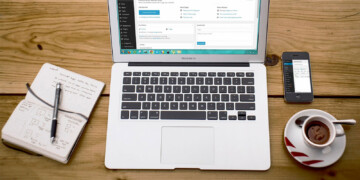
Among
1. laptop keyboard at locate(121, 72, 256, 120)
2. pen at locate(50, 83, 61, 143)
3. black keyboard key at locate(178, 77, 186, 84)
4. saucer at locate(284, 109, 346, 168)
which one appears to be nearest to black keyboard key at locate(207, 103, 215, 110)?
laptop keyboard at locate(121, 72, 256, 120)

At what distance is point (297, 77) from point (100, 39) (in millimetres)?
612

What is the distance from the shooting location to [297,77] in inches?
36.0

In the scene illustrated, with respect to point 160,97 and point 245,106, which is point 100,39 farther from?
point 245,106

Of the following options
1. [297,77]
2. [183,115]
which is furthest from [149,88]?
[297,77]

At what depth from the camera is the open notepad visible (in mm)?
838

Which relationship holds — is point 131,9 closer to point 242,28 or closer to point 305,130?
point 242,28

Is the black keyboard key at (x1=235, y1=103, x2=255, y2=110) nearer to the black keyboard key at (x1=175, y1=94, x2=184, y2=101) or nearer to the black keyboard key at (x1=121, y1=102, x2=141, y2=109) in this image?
the black keyboard key at (x1=175, y1=94, x2=184, y2=101)

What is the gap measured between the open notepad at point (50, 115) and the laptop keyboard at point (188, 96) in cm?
12

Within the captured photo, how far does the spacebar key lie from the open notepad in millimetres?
210

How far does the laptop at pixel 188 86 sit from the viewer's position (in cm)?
84

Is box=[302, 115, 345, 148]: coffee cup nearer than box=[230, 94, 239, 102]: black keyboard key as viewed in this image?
Yes

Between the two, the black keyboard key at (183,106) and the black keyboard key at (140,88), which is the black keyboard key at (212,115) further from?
the black keyboard key at (140,88)

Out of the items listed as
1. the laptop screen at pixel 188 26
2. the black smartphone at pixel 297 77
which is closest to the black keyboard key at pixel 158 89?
the laptop screen at pixel 188 26

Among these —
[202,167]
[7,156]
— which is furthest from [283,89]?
[7,156]
